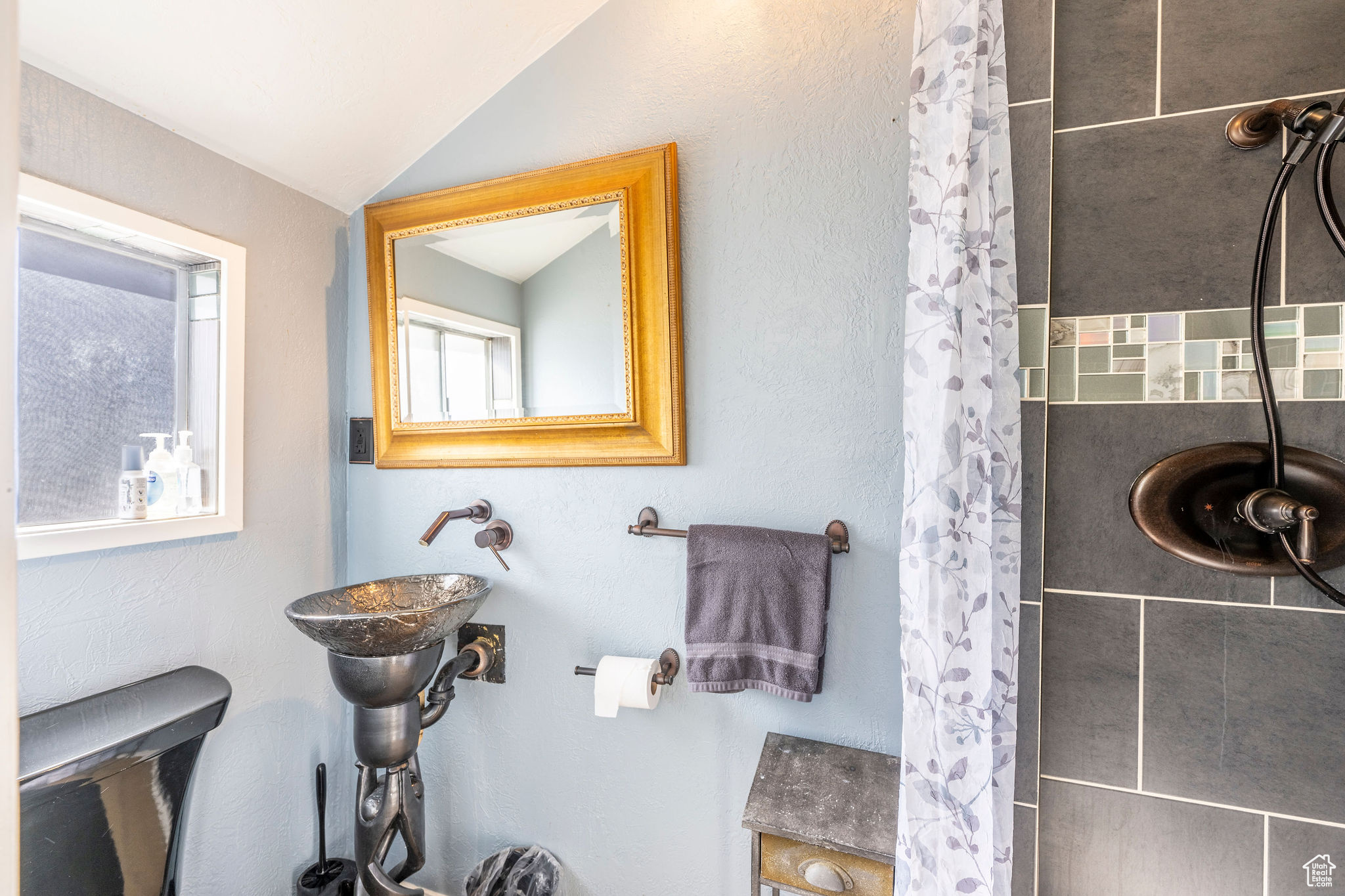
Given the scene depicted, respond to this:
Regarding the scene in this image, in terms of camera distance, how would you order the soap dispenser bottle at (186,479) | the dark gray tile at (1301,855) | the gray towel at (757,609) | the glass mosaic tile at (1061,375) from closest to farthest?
the dark gray tile at (1301,855), the glass mosaic tile at (1061,375), the gray towel at (757,609), the soap dispenser bottle at (186,479)

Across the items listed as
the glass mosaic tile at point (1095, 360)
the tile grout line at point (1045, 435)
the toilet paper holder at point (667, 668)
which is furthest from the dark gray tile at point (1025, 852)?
the glass mosaic tile at point (1095, 360)

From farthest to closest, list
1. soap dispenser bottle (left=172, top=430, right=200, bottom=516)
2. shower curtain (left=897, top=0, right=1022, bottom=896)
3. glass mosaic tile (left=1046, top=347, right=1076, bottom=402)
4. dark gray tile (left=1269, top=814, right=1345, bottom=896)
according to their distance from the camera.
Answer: soap dispenser bottle (left=172, top=430, right=200, bottom=516)
glass mosaic tile (left=1046, top=347, right=1076, bottom=402)
dark gray tile (left=1269, top=814, right=1345, bottom=896)
shower curtain (left=897, top=0, right=1022, bottom=896)

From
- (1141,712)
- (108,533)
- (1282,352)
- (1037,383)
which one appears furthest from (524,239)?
(1141,712)

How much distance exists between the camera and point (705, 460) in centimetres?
124

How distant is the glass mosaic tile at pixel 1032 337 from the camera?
949 millimetres

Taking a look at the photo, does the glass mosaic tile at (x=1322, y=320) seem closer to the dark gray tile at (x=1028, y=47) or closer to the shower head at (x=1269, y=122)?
the shower head at (x=1269, y=122)

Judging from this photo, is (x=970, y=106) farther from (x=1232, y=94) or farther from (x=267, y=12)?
(x=267, y=12)

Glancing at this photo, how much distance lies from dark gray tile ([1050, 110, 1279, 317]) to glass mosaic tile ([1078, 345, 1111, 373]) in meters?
0.07

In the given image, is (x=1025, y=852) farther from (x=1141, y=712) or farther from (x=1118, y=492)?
(x=1118, y=492)

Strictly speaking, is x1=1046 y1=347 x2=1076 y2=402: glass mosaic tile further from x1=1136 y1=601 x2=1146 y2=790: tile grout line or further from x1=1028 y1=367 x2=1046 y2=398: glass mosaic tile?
x1=1136 y1=601 x2=1146 y2=790: tile grout line

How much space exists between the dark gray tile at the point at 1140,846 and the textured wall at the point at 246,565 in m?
1.71

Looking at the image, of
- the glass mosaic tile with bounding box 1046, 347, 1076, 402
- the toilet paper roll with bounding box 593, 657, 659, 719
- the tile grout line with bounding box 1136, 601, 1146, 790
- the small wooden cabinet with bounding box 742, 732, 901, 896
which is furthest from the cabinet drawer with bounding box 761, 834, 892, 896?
the glass mosaic tile with bounding box 1046, 347, 1076, 402

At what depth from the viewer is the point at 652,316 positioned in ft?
4.06

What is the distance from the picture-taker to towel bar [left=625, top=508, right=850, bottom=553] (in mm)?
1126
